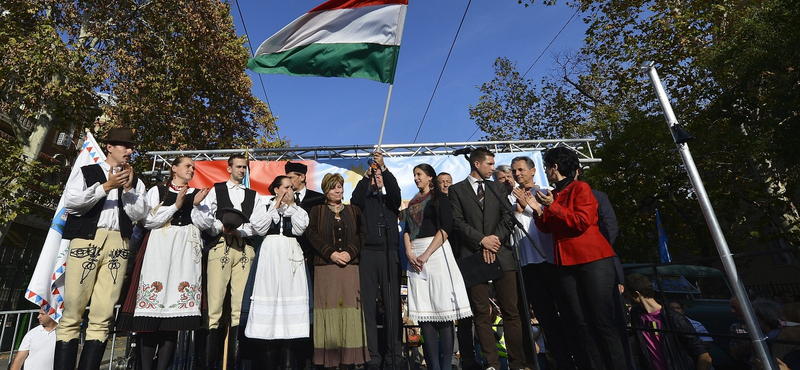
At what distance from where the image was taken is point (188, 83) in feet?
40.4

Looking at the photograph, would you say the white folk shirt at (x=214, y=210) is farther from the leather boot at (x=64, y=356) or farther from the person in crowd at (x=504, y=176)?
the person in crowd at (x=504, y=176)

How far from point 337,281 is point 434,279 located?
0.88 m

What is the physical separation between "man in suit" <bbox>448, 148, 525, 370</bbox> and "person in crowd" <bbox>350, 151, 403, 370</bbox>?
2.12 ft

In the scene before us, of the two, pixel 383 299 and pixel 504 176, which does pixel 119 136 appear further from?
pixel 504 176

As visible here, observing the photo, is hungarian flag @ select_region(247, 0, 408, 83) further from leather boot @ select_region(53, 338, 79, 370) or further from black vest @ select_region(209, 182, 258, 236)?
leather boot @ select_region(53, 338, 79, 370)

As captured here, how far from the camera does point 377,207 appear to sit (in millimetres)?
4582

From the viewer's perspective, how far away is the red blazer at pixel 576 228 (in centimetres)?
339

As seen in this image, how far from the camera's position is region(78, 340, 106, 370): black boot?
3.53m

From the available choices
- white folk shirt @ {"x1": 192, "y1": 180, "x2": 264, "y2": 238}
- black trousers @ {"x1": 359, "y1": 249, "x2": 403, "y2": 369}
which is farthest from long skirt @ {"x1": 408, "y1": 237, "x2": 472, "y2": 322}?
white folk shirt @ {"x1": 192, "y1": 180, "x2": 264, "y2": 238}

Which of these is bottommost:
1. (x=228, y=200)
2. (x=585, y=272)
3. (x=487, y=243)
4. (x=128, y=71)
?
(x=585, y=272)

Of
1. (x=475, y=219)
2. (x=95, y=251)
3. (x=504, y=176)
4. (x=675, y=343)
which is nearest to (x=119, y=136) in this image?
(x=95, y=251)

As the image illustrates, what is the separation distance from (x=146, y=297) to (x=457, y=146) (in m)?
5.39

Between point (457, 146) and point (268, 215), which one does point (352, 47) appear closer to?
point (268, 215)

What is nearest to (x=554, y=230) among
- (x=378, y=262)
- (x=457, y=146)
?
(x=378, y=262)
